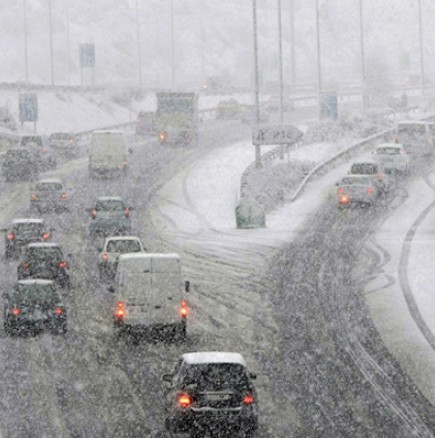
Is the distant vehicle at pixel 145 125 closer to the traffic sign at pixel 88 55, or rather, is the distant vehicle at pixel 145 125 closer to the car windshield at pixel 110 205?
the traffic sign at pixel 88 55

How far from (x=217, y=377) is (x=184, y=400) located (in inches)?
26.2

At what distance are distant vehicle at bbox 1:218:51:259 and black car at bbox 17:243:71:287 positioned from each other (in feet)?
18.5

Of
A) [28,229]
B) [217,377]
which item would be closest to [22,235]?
[28,229]

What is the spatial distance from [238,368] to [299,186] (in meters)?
37.4

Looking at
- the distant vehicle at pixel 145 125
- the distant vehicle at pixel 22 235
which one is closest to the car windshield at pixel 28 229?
the distant vehicle at pixel 22 235

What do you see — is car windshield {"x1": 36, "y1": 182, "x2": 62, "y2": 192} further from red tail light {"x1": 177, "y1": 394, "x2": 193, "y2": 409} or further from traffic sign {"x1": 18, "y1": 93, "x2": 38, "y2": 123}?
red tail light {"x1": 177, "y1": 394, "x2": 193, "y2": 409}

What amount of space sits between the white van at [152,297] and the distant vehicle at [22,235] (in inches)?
561

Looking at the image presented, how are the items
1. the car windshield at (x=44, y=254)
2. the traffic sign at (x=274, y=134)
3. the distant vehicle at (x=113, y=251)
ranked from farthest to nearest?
the traffic sign at (x=274, y=134) < the distant vehicle at (x=113, y=251) < the car windshield at (x=44, y=254)

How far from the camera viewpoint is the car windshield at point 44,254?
37469 millimetres

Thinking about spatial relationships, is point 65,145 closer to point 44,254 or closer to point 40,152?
point 40,152

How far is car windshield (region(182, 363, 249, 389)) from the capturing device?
19.7 m

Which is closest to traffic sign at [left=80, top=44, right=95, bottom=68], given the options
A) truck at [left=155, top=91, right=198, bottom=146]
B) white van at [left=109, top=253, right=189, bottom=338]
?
truck at [left=155, top=91, right=198, bottom=146]

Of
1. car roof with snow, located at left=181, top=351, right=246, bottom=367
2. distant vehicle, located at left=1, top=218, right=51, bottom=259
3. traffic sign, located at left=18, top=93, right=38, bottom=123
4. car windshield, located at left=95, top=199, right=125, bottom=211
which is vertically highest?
traffic sign, located at left=18, top=93, right=38, bottom=123

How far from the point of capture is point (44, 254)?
37.6 m
